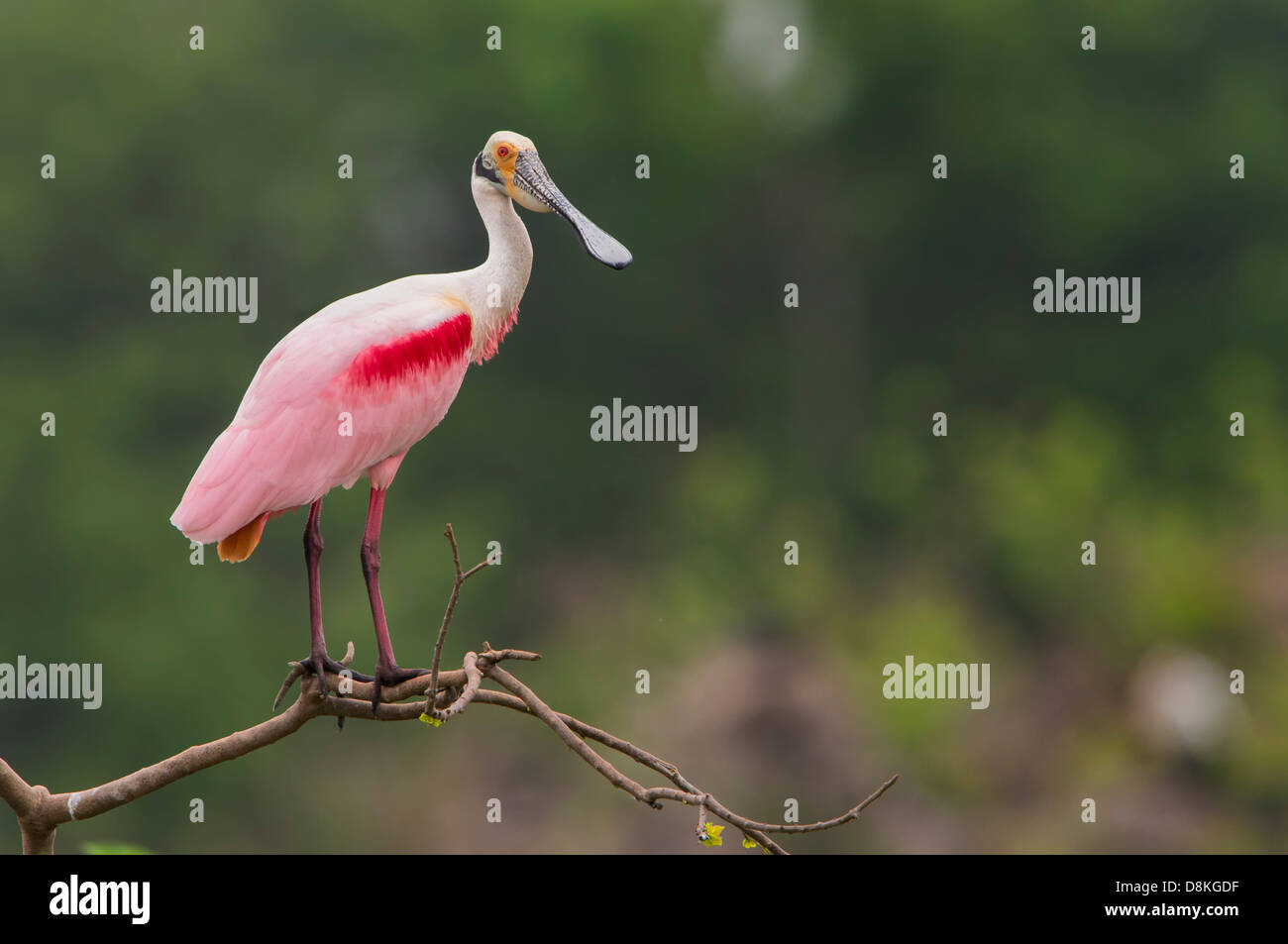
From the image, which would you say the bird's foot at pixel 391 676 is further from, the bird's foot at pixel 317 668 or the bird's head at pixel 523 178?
the bird's head at pixel 523 178

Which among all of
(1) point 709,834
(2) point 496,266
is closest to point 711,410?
(2) point 496,266

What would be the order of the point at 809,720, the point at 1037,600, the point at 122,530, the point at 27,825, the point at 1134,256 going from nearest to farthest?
the point at 27,825 → the point at 809,720 → the point at 122,530 → the point at 1037,600 → the point at 1134,256

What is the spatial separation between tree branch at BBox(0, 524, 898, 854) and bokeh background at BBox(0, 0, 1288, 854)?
1459 cm

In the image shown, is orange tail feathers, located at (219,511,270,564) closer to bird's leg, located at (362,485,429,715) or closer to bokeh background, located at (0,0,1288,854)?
bird's leg, located at (362,485,429,715)

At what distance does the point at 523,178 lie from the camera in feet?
19.9

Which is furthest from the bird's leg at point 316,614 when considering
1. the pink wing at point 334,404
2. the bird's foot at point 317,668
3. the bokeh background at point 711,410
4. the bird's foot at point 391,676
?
the bokeh background at point 711,410

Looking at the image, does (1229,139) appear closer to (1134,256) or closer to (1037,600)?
(1134,256)

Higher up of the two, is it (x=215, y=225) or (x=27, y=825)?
(x=215, y=225)

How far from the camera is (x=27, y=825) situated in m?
5.18

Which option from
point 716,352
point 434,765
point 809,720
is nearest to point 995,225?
point 716,352

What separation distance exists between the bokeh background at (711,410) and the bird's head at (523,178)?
14.1 m

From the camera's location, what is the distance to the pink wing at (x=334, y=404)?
5.47m

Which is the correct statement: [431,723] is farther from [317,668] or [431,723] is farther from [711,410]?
[711,410]

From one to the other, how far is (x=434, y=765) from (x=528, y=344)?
250 inches
